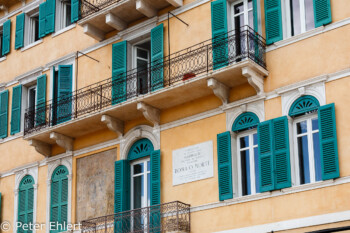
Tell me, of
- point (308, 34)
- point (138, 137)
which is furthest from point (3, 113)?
point (308, 34)

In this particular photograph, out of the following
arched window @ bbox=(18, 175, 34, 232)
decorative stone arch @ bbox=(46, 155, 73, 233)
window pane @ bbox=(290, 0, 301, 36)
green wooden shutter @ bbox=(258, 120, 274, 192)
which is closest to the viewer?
green wooden shutter @ bbox=(258, 120, 274, 192)

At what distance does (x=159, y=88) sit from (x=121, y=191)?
3246mm

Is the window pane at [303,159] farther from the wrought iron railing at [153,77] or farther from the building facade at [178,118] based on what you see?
the wrought iron railing at [153,77]

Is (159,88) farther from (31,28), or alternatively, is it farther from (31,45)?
(31,28)

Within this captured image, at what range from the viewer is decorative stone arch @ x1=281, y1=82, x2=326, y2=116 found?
1948 cm

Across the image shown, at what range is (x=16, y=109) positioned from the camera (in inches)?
1070

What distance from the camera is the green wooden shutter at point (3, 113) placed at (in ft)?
90.1

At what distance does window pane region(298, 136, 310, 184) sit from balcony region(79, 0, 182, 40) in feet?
20.3

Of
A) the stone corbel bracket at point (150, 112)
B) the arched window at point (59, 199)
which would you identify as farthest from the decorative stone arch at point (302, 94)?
the arched window at point (59, 199)

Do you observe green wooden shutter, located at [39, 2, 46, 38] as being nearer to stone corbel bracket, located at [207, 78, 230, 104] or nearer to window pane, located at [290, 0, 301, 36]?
stone corbel bracket, located at [207, 78, 230, 104]

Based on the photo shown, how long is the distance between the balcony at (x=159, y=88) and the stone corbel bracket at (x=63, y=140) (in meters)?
0.10

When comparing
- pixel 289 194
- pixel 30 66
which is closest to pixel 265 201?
pixel 289 194

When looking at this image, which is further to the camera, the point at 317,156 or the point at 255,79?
the point at 255,79

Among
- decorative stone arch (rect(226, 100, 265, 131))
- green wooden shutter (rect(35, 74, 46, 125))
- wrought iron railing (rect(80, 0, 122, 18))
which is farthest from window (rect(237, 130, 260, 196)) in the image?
green wooden shutter (rect(35, 74, 46, 125))
